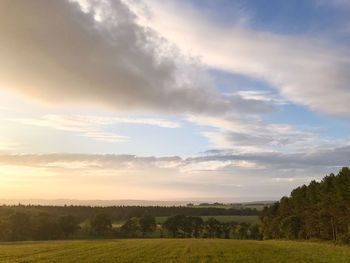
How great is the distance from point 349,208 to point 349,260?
4693 cm

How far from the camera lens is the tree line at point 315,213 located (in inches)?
3573

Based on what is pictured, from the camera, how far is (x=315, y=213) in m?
105

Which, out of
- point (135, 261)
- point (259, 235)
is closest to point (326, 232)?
Result: point (259, 235)

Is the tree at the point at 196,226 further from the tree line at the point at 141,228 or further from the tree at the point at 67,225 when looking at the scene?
the tree at the point at 67,225

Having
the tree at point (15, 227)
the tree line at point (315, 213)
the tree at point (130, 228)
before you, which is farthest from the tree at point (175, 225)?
the tree at point (15, 227)

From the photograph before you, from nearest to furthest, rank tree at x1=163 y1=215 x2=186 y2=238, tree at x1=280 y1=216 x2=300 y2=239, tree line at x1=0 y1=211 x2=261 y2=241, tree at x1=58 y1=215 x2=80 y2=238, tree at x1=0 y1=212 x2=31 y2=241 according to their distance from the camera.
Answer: tree at x1=280 y1=216 x2=300 y2=239 → tree at x1=0 y1=212 x2=31 y2=241 → tree line at x1=0 y1=211 x2=261 y2=241 → tree at x1=58 y1=215 x2=80 y2=238 → tree at x1=163 y1=215 x2=186 y2=238

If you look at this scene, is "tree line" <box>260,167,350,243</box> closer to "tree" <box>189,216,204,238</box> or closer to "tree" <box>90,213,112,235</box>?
"tree" <box>189,216,204,238</box>

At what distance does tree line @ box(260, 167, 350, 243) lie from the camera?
90.8m

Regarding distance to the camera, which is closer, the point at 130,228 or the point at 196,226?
the point at 130,228

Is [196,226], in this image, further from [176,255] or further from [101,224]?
[176,255]

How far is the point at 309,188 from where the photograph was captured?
115m

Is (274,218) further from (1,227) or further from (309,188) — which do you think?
(1,227)

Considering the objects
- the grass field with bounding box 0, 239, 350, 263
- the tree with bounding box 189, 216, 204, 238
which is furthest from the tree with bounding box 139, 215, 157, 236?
the grass field with bounding box 0, 239, 350, 263

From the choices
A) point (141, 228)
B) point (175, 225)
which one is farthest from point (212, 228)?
point (141, 228)
